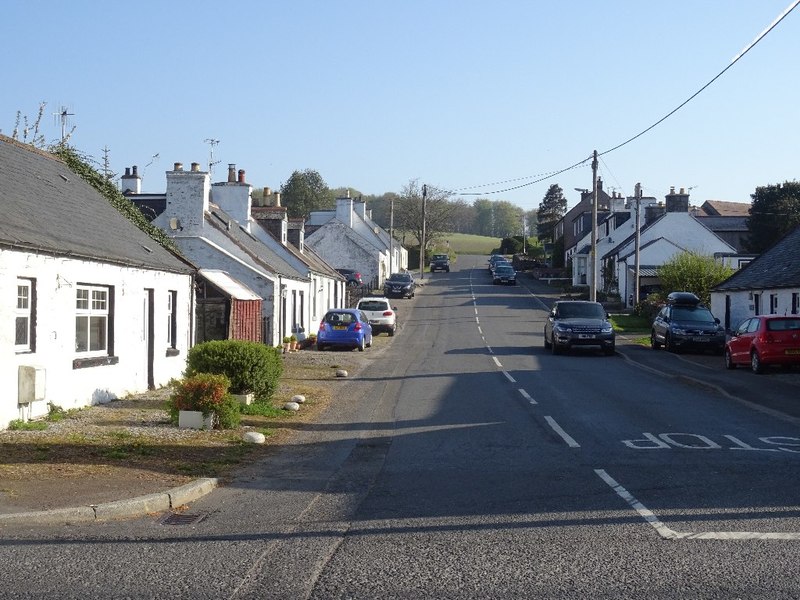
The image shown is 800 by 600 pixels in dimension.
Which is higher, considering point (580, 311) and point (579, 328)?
point (580, 311)

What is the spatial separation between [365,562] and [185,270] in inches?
649

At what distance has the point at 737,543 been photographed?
719 centimetres

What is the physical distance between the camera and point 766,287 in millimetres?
35812

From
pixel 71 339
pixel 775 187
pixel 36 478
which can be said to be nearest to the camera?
pixel 36 478

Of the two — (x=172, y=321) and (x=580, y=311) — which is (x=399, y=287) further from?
(x=172, y=321)

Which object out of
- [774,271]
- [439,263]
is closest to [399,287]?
[774,271]

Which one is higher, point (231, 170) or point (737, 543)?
point (231, 170)

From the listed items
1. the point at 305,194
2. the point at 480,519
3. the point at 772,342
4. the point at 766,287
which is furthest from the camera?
the point at 305,194

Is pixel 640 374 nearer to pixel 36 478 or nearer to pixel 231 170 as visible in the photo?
pixel 36 478

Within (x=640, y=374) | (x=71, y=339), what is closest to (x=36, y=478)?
(x=71, y=339)

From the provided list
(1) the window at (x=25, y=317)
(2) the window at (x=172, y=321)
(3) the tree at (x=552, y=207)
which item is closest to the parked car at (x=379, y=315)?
(2) the window at (x=172, y=321)

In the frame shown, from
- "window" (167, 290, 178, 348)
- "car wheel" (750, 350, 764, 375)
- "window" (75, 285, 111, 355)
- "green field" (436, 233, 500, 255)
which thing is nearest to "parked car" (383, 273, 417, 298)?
"car wheel" (750, 350, 764, 375)

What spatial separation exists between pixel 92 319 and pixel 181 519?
9.30 meters

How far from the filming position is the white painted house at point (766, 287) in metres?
34.0
